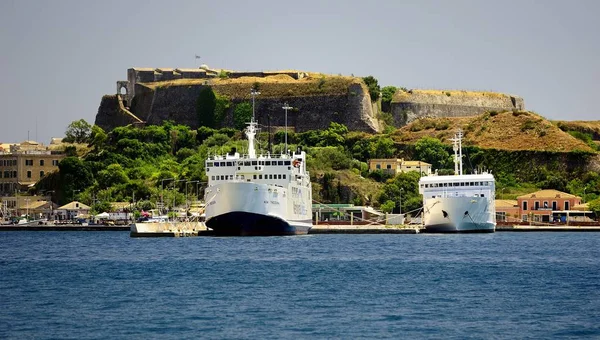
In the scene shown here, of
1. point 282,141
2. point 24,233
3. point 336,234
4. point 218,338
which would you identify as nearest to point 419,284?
point 218,338

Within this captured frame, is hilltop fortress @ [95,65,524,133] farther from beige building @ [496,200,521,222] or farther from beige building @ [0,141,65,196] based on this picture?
beige building @ [496,200,521,222]

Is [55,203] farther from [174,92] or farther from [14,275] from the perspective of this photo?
[14,275]

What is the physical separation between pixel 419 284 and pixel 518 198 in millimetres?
62817

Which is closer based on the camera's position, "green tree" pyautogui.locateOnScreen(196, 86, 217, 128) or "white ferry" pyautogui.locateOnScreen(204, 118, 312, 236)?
"white ferry" pyautogui.locateOnScreen(204, 118, 312, 236)

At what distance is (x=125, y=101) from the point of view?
13700cm

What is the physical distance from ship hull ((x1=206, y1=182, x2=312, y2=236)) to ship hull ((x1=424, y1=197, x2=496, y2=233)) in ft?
41.2

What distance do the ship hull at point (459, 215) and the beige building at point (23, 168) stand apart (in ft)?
167

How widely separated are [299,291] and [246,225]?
34.4 meters

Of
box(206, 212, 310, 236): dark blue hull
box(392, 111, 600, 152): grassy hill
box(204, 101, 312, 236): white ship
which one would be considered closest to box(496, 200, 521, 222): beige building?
box(392, 111, 600, 152): grassy hill

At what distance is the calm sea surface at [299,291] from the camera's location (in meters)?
37.3

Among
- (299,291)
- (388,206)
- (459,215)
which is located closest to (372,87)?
(388,206)

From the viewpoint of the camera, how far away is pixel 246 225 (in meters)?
81.1

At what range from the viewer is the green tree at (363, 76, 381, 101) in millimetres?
130875

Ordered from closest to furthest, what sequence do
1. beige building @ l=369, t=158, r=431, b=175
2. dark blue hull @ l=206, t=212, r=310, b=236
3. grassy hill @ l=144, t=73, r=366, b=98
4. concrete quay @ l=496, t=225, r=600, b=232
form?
dark blue hull @ l=206, t=212, r=310, b=236 < concrete quay @ l=496, t=225, r=600, b=232 < beige building @ l=369, t=158, r=431, b=175 < grassy hill @ l=144, t=73, r=366, b=98
